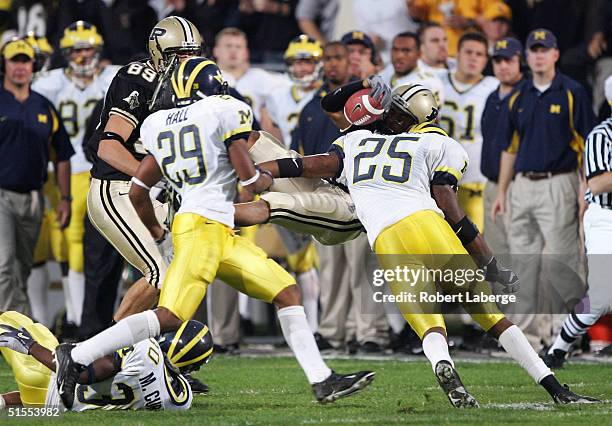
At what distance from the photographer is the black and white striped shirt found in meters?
8.65

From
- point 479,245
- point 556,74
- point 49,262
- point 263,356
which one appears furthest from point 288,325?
point 49,262

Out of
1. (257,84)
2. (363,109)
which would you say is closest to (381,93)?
(363,109)

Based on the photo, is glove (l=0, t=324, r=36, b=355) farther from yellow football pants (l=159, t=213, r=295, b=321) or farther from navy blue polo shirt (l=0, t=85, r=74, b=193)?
navy blue polo shirt (l=0, t=85, r=74, b=193)

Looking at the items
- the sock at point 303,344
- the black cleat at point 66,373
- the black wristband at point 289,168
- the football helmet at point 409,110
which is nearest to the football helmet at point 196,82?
the black wristband at point 289,168

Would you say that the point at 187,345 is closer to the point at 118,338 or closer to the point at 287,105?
the point at 118,338

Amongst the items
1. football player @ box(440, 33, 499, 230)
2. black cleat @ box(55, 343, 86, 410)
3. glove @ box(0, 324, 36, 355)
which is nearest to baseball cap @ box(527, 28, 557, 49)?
football player @ box(440, 33, 499, 230)

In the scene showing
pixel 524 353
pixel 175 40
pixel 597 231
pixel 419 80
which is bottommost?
pixel 524 353

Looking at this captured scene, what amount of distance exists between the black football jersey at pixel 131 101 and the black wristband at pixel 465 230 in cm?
188

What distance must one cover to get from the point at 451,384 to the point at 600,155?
273 centimetres

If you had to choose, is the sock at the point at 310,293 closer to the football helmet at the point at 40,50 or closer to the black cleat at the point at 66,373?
the football helmet at the point at 40,50

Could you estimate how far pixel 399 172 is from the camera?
6.88 metres

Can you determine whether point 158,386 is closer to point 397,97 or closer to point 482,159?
point 397,97

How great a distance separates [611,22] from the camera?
11.6 metres

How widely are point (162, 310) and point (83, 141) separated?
4731mm
